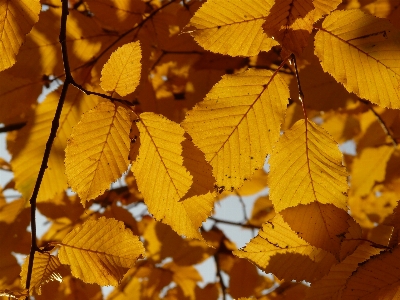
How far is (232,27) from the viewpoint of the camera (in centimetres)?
60

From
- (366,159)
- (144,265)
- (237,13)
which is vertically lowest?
(144,265)

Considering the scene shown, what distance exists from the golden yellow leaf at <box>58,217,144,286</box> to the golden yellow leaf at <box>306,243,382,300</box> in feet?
0.87

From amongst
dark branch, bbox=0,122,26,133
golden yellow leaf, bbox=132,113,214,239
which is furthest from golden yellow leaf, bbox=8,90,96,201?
dark branch, bbox=0,122,26,133

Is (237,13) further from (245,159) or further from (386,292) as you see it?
(386,292)

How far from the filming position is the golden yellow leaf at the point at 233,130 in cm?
61

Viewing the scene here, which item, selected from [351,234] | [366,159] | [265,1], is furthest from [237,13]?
[366,159]

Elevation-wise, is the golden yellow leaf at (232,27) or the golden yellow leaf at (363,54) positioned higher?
the golden yellow leaf at (232,27)

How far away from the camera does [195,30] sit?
588 millimetres

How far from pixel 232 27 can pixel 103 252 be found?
381 millimetres

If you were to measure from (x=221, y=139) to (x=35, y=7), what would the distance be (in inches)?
11.7

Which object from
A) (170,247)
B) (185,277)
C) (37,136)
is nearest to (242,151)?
(37,136)

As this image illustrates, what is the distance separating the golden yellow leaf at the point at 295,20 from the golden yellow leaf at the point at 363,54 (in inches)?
2.6

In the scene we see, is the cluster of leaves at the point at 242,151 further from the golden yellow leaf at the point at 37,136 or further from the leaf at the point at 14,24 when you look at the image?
the golden yellow leaf at the point at 37,136

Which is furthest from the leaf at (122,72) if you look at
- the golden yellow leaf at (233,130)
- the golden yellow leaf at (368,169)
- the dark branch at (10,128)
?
→ the golden yellow leaf at (368,169)
